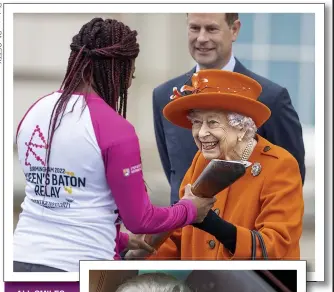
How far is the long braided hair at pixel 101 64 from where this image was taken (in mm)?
3240

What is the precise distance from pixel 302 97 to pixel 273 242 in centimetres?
80

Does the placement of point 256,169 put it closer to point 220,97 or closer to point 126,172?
point 220,97

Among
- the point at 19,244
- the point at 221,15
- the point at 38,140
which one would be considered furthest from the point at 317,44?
the point at 19,244

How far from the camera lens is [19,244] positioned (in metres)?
3.43

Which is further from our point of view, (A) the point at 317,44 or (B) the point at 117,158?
(A) the point at 317,44

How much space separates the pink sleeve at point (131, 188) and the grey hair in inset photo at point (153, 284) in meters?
0.30

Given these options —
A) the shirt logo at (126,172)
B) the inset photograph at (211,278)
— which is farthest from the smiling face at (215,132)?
the inset photograph at (211,278)

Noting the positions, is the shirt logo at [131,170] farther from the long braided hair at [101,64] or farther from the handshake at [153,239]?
the handshake at [153,239]

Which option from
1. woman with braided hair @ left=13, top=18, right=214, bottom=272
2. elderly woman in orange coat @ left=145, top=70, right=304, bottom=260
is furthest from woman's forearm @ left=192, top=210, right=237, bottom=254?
woman with braided hair @ left=13, top=18, right=214, bottom=272

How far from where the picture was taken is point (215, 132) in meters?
3.44

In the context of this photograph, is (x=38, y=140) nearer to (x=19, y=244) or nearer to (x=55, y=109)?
→ (x=55, y=109)

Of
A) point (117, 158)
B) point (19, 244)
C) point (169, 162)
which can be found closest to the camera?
point (117, 158)

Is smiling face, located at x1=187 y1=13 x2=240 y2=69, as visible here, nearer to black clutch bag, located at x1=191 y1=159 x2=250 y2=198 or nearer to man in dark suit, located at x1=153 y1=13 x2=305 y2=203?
man in dark suit, located at x1=153 y1=13 x2=305 y2=203

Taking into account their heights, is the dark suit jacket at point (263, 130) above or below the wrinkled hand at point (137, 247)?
above
